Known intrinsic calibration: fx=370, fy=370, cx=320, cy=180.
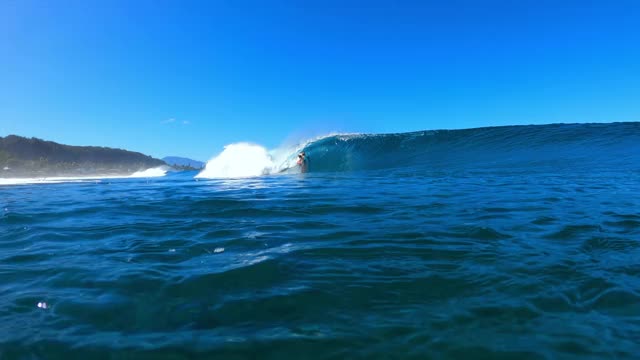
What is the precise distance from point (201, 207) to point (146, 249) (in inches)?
130

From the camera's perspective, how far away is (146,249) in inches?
181

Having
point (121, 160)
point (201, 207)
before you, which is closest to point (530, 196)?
point (201, 207)

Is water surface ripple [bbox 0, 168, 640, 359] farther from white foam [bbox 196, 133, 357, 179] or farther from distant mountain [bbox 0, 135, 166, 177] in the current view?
distant mountain [bbox 0, 135, 166, 177]

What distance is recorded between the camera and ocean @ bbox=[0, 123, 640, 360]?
2338 millimetres

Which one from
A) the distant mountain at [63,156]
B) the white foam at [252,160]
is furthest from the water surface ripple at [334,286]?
the distant mountain at [63,156]

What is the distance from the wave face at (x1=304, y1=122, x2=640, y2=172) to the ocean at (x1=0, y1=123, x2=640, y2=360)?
1181 centimetres

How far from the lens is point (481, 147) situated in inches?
856

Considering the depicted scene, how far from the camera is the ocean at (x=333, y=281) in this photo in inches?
92.0

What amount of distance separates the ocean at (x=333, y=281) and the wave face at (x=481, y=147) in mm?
11806

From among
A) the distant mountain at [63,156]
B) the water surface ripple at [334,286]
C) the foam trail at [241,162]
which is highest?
the distant mountain at [63,156]

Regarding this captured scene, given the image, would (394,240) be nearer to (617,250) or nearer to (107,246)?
(617,250)

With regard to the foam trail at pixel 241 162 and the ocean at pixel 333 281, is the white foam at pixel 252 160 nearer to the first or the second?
the foam trail at pixel 241 162

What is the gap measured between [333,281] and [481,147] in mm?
20869

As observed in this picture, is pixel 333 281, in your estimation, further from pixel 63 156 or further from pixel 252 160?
pixel 63 156
